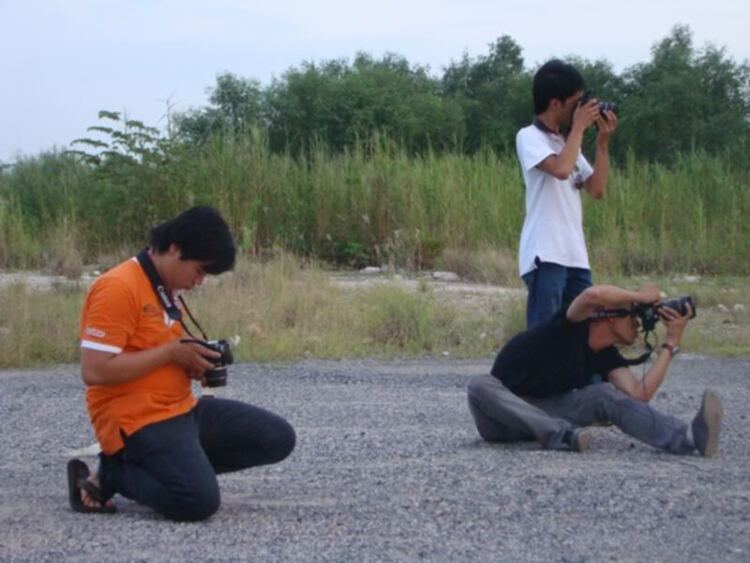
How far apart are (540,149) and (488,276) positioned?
8668 millimetres

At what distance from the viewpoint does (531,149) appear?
7.05m

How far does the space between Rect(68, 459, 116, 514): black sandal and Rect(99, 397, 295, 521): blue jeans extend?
0.05 m

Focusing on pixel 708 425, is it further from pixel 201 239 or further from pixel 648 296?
pixel 201 239

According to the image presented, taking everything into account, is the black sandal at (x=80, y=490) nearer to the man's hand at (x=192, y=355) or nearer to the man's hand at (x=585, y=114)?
the man's hand at (x=192, y=355)

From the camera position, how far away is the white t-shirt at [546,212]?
706cm

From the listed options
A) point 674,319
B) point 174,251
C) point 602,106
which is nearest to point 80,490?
point 174,251

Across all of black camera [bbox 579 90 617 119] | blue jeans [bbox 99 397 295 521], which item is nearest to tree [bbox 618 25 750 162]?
black camera [bbox 579 90 617 119]

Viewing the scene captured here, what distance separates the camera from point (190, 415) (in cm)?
581

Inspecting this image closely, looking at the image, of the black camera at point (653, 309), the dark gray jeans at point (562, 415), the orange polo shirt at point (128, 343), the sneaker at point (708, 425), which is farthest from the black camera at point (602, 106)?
the orange polo shirt at point (128, 343)

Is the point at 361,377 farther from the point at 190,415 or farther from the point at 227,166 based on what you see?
the point at 227,166

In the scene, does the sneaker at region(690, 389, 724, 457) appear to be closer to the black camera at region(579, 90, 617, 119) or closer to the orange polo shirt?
the black camera at region(579, 90, 617, 119)

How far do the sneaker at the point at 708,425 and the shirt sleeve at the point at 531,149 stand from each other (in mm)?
1472

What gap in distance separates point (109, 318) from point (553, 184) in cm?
271

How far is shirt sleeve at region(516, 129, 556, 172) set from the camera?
7.00 m
